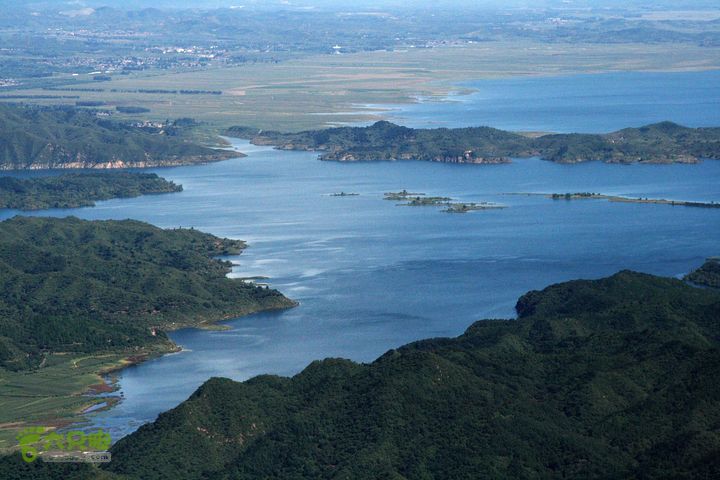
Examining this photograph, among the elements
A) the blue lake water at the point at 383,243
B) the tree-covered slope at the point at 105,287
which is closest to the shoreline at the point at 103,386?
the tree-covered slope at the point at 105,287

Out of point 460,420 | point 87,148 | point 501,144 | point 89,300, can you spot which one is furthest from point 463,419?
point 87,148

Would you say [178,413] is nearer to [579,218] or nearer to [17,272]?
[17,272]

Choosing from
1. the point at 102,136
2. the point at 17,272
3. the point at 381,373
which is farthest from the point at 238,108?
the point at 381,373

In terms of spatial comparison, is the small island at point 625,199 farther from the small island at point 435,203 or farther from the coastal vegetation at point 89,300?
the coastal vegetation at point 89,300

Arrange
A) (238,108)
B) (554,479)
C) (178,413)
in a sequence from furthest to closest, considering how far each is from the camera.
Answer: (238,108) < (178,413) < (554,479)

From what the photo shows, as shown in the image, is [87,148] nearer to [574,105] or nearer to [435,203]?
[435,203]

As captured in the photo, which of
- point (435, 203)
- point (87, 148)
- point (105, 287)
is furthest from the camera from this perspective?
point (87, 148)
